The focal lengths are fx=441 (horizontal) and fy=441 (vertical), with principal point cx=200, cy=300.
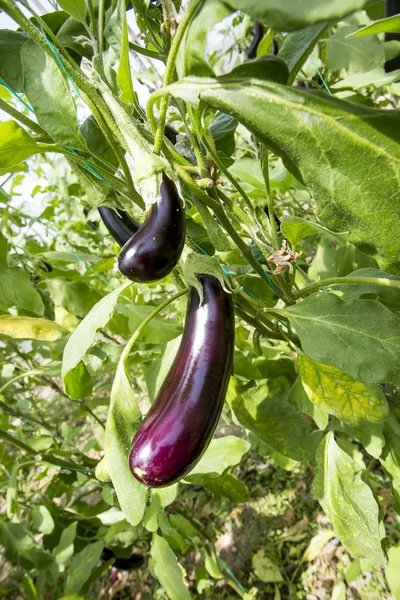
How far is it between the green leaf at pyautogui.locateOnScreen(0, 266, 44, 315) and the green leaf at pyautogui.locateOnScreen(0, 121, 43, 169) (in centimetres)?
40

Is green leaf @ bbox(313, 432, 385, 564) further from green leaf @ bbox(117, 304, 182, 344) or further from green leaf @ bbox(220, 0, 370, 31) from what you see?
green leaf @ bbox(220, 0, 370, 31)

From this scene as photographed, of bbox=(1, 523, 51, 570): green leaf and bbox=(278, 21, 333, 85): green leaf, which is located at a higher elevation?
bbox=(278, 21, 333, 85): green leaf

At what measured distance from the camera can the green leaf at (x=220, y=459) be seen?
0.91 m

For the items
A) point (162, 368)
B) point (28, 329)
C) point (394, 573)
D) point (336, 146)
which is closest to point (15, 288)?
point (28, 329)

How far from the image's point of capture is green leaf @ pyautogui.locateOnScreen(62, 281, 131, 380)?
589mm

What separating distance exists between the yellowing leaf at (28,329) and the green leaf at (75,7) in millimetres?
595

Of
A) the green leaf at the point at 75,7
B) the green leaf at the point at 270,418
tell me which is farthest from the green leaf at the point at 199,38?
the green leaf at the point at 270,418


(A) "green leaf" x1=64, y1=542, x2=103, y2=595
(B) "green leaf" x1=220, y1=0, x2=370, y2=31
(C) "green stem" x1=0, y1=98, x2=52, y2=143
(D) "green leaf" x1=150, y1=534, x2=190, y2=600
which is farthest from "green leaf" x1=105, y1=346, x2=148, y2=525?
(A) "green leaf" x1=64, y1=542, x2=103, y2=595

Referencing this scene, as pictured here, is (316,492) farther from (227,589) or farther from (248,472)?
(248,472)

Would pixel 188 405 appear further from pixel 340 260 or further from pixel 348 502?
pixel 340 260

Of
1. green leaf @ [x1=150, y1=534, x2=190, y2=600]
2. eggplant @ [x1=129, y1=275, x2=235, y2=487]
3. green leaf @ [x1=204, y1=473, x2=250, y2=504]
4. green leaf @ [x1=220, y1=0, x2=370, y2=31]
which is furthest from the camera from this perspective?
green leaf @ [x1=204, y1=473, x2=250, y2=504]

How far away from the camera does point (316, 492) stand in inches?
29.9

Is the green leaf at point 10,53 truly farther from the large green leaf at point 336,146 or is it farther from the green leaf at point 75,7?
the large green leaf at point 336,146

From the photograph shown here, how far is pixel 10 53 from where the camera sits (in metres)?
0.57
